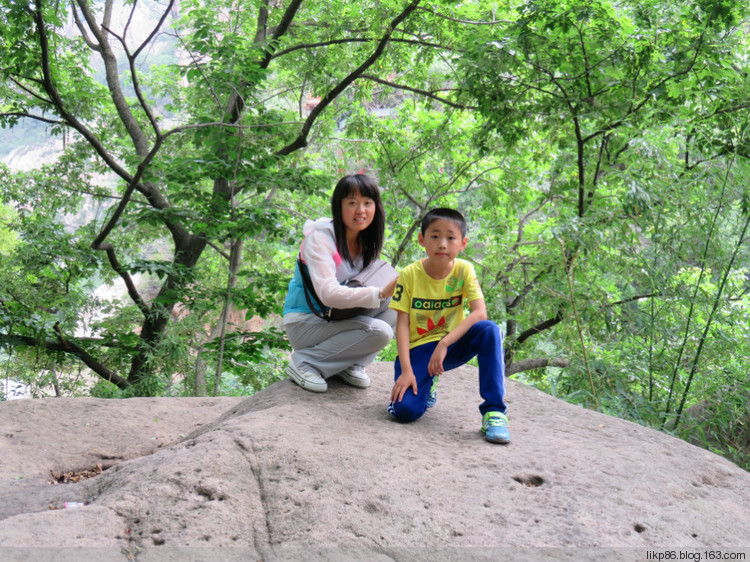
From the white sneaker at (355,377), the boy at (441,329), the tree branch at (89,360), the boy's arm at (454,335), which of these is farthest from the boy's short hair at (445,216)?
the tree branch at (89,360)

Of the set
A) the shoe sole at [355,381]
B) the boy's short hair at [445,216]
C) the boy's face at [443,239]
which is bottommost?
the shoe sole at [355,381]

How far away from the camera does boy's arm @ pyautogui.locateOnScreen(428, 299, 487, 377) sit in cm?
236

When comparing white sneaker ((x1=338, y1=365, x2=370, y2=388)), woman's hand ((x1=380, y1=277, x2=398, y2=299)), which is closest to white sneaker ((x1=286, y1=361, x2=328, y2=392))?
white sneaker ((x1=338, y1=365, x2=370, y2=388))

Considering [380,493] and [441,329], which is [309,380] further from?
[380,493]

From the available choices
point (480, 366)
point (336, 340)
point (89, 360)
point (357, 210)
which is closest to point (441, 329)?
point (480, 366)

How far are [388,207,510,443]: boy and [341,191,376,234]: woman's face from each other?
29 cm

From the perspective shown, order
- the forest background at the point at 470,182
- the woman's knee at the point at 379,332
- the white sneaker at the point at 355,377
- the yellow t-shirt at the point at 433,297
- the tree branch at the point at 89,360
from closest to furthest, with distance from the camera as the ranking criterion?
the yellow t-shirt at the point at 433,297 < the woman's knee at the point at 379,332 < the white sneaker at the point at 355,377 < the forest background at the point at 470,182 < the tree branch at the point at 89,360

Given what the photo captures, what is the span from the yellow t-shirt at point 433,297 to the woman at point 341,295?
0.14 meters

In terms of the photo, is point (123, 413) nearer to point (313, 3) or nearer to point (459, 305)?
point (459, 305)

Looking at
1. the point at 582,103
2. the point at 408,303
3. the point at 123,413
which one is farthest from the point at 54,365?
the point at 582,103

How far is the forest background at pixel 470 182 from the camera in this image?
3.21 meters

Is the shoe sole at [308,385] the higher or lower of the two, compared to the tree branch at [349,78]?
lower

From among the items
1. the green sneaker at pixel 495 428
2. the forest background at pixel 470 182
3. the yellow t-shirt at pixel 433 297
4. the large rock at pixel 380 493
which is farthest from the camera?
the forest background at pixel 470 182

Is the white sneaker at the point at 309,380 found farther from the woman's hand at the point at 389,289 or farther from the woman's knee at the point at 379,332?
the woman's hand at the point at 389,289
